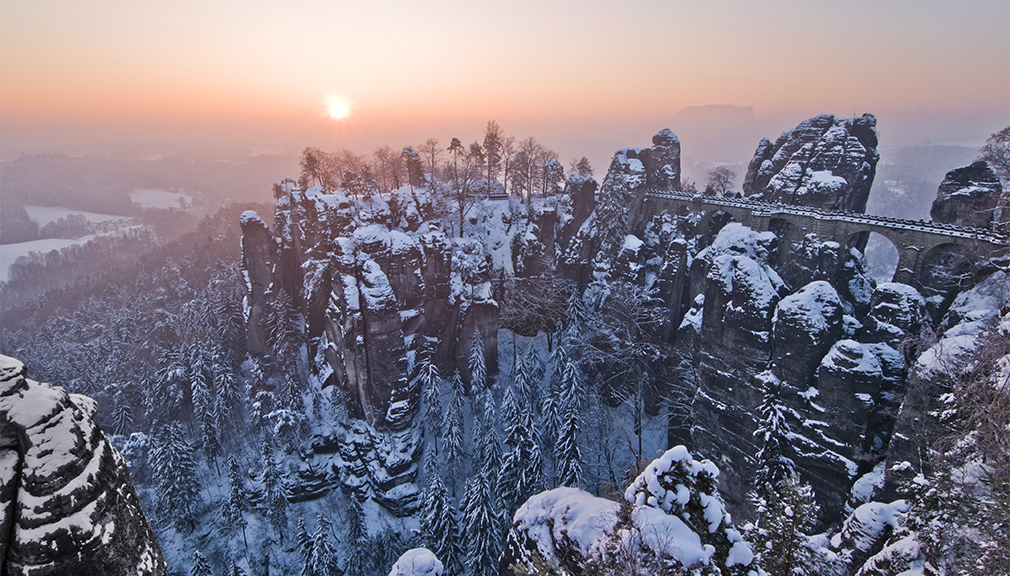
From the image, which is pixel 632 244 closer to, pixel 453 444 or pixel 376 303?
pixel 376 303

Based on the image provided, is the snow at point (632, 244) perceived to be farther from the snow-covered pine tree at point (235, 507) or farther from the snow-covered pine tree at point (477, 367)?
the snow-covered pine tree at point (235, 507)

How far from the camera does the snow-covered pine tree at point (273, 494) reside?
32.7m

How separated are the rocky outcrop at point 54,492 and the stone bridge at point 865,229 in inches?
1403

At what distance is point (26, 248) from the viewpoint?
141625 millimetres

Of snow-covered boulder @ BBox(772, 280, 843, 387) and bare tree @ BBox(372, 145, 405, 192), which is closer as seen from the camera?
snow-covered boulder @ BBox(772, 280, 843, 387)

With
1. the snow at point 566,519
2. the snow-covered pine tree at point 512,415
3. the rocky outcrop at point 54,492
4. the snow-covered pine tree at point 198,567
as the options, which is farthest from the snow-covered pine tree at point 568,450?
the rocky outcrop at point 54,492

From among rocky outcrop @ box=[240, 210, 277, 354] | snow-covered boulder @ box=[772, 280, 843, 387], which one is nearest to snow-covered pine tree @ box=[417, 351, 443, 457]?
rocky outcrop @ box=[240, 210, 277, 354]

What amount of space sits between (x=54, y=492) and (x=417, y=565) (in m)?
12.0

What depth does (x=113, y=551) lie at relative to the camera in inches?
234

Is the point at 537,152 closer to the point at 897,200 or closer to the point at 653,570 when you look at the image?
the point at 653,570

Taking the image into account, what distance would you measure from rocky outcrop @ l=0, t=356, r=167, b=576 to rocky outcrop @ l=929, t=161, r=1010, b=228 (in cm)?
4191

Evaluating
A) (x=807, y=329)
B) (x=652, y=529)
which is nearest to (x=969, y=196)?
(x=807, y=329)

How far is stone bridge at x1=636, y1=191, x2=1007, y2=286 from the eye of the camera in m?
25.7

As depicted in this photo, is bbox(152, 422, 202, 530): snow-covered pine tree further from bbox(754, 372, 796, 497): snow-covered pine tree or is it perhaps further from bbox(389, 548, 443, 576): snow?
bbox(754, 372, 796, 497): snow-covered pine tree
